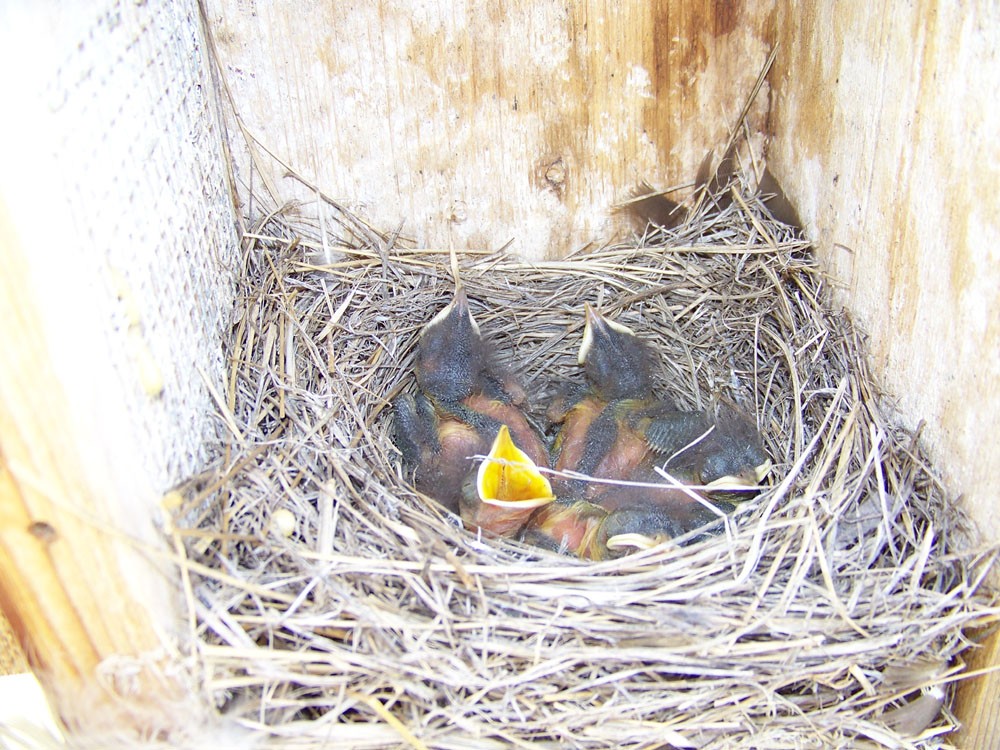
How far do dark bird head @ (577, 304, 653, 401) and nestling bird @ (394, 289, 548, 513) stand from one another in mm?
166

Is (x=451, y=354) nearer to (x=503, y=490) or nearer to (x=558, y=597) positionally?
(x=503, y=490)

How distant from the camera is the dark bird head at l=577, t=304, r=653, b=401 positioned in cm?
150

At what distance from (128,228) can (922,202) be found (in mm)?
1002

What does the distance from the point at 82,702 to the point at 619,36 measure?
51.1 inches

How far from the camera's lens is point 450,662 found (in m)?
0.94

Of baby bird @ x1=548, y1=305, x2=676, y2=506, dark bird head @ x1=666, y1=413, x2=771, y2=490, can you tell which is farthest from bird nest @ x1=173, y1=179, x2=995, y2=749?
baby bird @ x1=548, y1=305, x2=676, y2=506

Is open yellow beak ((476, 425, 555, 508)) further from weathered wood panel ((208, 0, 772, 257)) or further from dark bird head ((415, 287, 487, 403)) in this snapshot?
weathered wood panel ((208, 0, 772, 257))

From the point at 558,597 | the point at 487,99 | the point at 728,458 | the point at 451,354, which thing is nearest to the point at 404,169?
the point at 487,99

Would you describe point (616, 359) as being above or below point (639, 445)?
above

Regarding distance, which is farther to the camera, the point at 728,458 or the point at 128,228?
the point at 728,458

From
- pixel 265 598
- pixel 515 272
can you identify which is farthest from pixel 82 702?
pixel 515 272

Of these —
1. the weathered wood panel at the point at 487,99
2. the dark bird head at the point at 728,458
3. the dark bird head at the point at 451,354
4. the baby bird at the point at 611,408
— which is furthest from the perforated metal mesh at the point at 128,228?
the dark bird head at the point at 728,458

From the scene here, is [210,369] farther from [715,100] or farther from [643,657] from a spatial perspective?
[715,100]

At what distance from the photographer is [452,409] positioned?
4.94 ft
